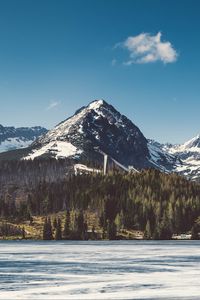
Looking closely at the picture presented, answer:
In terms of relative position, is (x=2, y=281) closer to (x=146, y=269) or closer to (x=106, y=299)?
(x=106, y=299)

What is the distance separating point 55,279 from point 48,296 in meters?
15.9

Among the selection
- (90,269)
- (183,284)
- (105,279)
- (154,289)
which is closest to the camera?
(154,289)

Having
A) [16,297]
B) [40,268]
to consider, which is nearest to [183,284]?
[16,297]

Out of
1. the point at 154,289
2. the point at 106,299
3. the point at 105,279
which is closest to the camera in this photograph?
the point at 106,299

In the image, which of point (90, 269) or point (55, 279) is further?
point (90, 269)

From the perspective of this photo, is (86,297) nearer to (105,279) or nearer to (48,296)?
(48,296)

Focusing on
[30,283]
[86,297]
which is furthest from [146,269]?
[86,297]

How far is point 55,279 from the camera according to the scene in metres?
65.2

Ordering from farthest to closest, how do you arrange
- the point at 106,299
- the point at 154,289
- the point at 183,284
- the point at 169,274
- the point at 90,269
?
the point at 90,269, the point at 169,274, the point at 183,284, the point at 154,289, the point at 106,299

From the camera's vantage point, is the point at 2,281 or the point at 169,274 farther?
the point at 169,274

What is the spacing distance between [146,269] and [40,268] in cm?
1626

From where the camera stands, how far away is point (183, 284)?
59469 millimetres

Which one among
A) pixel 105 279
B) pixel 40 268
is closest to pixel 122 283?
pixel 105 279

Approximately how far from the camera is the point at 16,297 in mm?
48969
